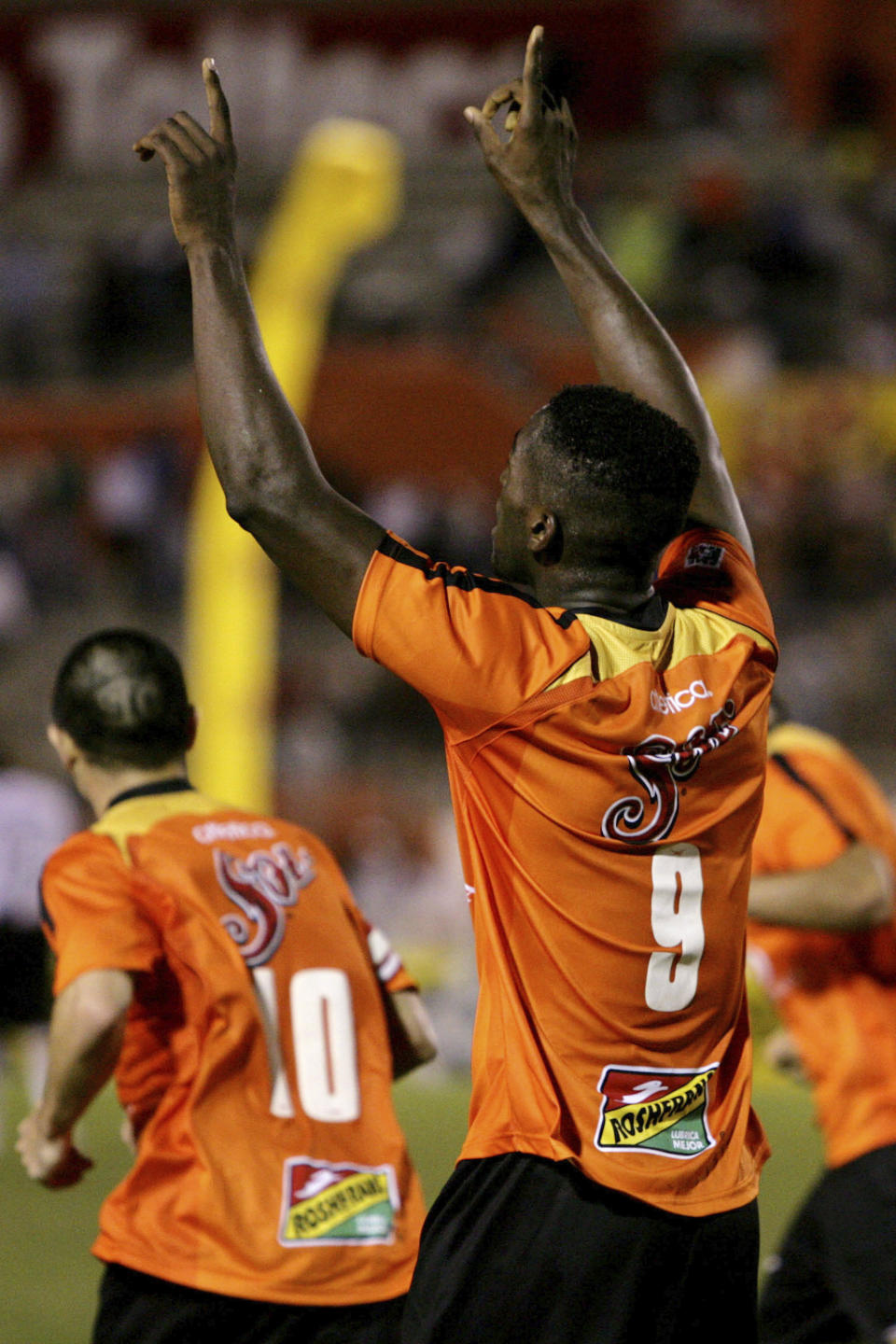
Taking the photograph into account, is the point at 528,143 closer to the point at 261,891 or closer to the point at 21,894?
the point at 261,891

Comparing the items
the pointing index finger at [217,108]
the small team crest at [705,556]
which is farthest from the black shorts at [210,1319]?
the pointing index finger at [217,108]

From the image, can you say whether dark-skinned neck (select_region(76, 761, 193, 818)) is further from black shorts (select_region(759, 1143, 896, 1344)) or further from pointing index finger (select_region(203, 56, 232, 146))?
black shorts (select_region(759, 1143, 896, 1344))

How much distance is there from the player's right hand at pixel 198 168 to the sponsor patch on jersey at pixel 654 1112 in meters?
1.29

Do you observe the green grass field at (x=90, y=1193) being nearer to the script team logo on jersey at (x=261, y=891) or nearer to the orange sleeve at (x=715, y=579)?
the script team logo on jersey at (x=261, y=891)

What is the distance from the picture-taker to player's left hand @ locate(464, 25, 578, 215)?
292 cm

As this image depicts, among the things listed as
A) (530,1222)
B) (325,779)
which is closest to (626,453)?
(530,1222)

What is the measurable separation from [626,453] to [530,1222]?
1.05 meters

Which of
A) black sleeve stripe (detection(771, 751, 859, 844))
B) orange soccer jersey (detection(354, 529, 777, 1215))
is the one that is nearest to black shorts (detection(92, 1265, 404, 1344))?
orange soccer jersey (detection(354, 529, 777, 1215))

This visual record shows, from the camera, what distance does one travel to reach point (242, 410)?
7.82ft

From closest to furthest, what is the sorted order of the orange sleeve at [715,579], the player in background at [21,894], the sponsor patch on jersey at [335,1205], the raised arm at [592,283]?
the orange sleeve at [715,579], the raised arm at [592,283], the sponsor patch on jersey at [335,1205], the player in background at [21,894]

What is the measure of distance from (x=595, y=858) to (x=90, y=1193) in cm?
569

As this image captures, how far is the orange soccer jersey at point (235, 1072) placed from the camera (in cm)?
311

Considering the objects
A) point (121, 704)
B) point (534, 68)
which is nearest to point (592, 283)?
point (534, 68)

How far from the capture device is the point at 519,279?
18.7 meters
